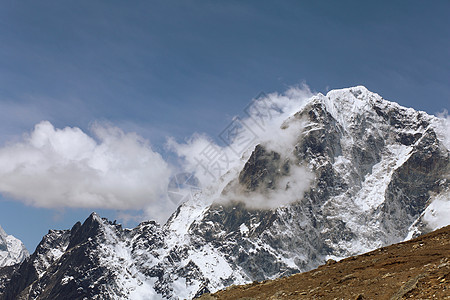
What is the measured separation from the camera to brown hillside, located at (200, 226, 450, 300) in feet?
101

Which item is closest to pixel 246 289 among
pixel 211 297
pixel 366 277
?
pixel 211 297

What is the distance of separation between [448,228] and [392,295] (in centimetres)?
2277

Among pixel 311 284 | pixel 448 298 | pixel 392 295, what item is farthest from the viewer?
pixel 311 284

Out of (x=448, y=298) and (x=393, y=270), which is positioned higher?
(x=393, y=270)

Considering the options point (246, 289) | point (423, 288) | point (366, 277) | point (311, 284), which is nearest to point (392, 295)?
point (423, 288)

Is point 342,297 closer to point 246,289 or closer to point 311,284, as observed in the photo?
point 311,284

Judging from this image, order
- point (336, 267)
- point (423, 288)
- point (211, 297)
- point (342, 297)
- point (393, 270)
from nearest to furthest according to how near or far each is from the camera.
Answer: point (423, 288)
point (342, 297)
point (393, 270)
point (336, 267)
point (211, 297)

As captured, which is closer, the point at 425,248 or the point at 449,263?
the point at 449,263

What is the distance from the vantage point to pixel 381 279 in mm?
37219

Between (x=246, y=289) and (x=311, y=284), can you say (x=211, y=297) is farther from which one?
(x=311, y=284)

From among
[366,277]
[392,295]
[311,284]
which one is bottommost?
[392,295]

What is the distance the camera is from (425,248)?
4550 cm

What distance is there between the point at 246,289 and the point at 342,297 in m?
21.6

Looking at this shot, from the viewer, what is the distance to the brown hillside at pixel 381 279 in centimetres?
3070
